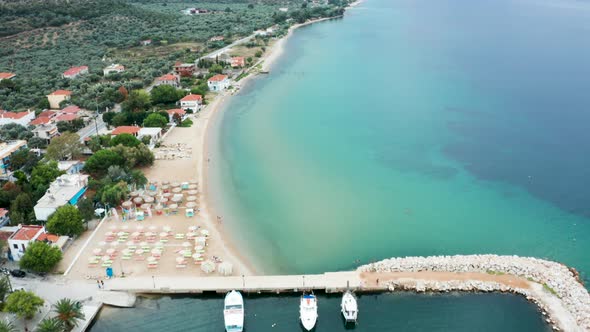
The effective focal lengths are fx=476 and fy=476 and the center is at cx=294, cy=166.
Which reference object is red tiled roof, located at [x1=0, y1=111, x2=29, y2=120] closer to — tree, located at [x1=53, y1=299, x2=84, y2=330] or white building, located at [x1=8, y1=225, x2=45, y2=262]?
white building, located at [x1=8, y1=225, x2=45, y2=262]

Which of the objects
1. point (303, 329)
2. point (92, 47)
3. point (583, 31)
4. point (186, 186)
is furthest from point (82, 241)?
point (583, 31)

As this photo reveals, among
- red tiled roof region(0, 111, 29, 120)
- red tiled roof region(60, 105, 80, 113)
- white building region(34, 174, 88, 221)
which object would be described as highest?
white building region(34, 174, 88, 221)

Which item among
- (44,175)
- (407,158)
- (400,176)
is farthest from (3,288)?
(407,158)

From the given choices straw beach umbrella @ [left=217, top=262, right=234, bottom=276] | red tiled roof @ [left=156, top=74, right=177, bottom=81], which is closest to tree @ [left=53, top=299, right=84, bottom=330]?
straw beach umbrella @ [left=217, top=262, right=234, bottom=276]

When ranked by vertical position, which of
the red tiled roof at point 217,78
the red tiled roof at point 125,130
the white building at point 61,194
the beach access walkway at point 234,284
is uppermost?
the white building at point 61,194

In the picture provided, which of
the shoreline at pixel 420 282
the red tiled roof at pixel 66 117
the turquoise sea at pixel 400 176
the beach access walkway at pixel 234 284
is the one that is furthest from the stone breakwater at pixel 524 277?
the red tiled roof at pixel 66 117

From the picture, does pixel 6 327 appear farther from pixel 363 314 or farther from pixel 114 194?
pixel 363 314

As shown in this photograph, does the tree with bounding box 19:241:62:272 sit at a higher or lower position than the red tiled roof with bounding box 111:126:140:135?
higher

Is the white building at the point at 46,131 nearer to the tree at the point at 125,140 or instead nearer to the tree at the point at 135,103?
the tree at the point at 125,140
